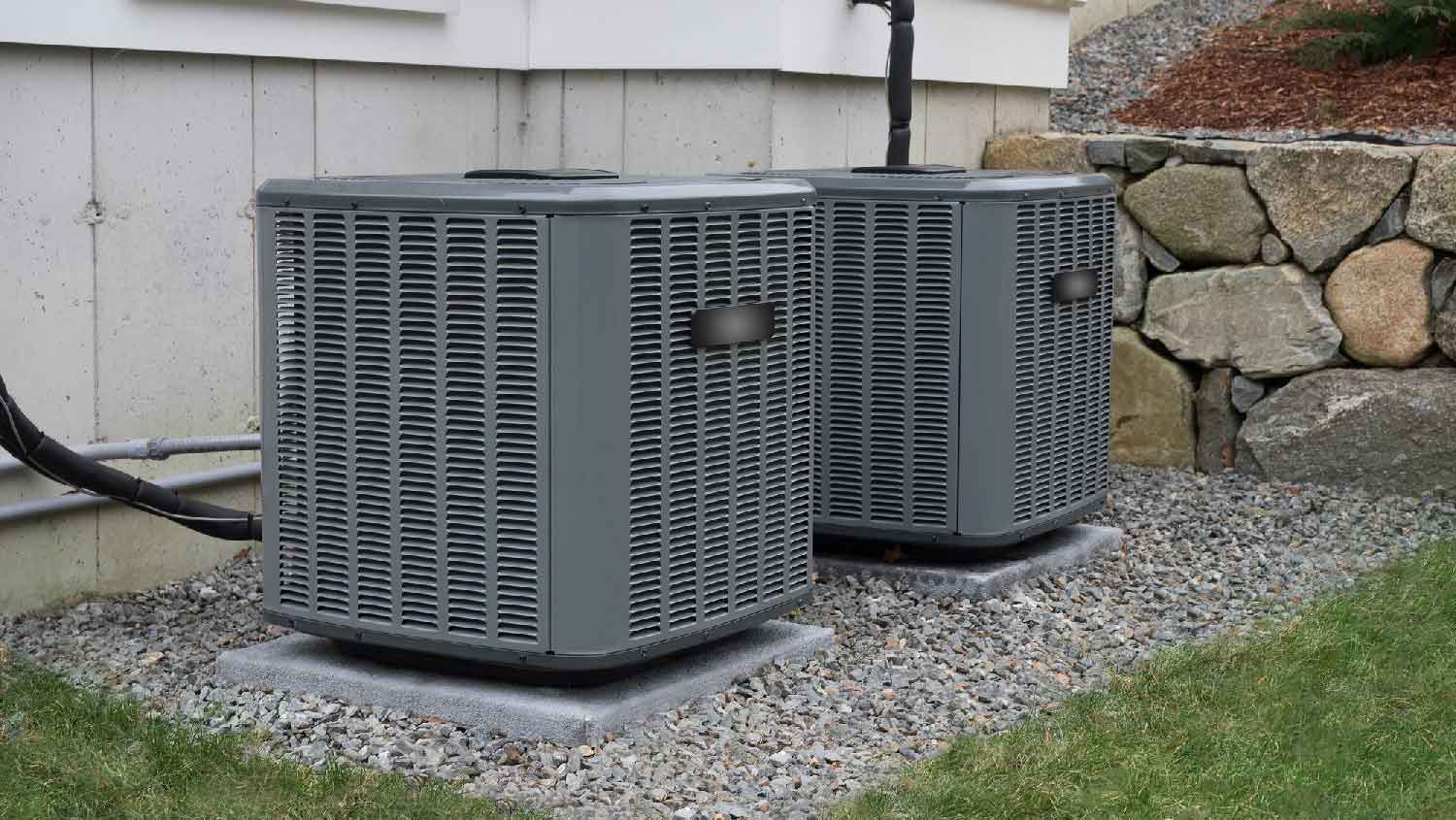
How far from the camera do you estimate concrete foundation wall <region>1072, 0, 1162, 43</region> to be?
32.3 ft

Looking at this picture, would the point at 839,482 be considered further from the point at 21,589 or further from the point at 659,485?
the point at 21,589

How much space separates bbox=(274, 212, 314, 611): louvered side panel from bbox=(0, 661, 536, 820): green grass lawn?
409mm

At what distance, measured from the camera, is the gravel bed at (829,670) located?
A: 345cm

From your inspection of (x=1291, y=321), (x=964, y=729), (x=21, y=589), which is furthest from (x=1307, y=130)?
(x=21, y=589)

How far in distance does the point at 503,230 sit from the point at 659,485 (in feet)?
Result: 1.99

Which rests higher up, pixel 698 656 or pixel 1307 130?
pixel 1307 130

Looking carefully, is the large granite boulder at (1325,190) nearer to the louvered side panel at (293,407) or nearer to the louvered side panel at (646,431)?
the louvered side panel at (646,431)

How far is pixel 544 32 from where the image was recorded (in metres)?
5.82

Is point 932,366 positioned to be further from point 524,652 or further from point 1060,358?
point 524,652

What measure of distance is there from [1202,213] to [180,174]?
3580 mm

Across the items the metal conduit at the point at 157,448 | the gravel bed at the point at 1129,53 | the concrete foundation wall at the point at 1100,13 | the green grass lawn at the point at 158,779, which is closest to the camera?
the green grass lawn at the point at 158,779

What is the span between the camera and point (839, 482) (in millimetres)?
4918

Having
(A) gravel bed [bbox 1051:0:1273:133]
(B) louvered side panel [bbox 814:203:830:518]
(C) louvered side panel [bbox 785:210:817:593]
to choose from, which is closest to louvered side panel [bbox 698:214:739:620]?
(C) louvered side panel [bbox 785:210:817:593]

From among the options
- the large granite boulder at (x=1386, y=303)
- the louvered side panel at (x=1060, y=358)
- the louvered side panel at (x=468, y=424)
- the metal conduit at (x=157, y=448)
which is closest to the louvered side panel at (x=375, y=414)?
the louvered side panel at (x=468, y=424)
